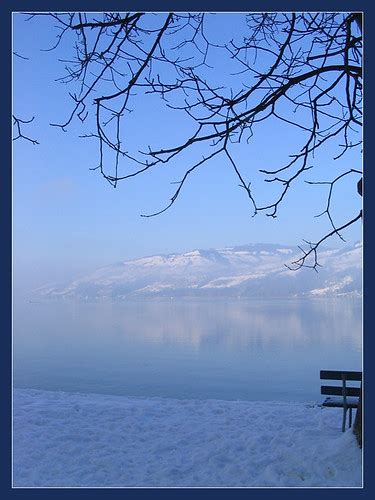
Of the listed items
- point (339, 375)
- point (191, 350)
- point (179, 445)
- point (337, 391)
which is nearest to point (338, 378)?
point (339, 375)

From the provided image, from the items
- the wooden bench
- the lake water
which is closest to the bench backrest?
the wooden bench

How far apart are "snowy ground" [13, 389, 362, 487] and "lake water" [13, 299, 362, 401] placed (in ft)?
3.31

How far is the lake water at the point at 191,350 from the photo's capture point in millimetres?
8719

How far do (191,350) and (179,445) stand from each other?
13.0 feet

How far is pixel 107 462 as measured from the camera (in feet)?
18.1

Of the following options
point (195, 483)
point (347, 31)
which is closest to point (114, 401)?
point (195, 483)

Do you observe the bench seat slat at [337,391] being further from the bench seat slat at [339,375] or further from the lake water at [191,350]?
the lake water at [191,350]

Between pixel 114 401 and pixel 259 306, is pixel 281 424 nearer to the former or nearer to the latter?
pixel 114 401

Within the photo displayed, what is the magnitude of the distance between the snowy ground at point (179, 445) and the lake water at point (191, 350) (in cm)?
101

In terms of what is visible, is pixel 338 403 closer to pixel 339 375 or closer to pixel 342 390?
pixel 342 390

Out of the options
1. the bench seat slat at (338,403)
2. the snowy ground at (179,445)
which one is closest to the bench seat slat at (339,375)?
the bench seat slat at (338,403)

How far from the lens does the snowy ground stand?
5055mm

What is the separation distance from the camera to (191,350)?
992cm

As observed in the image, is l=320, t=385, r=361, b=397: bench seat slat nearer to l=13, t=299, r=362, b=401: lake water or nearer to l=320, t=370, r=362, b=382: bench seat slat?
l=320, t=370, r=362, b=382: bench seat slat
